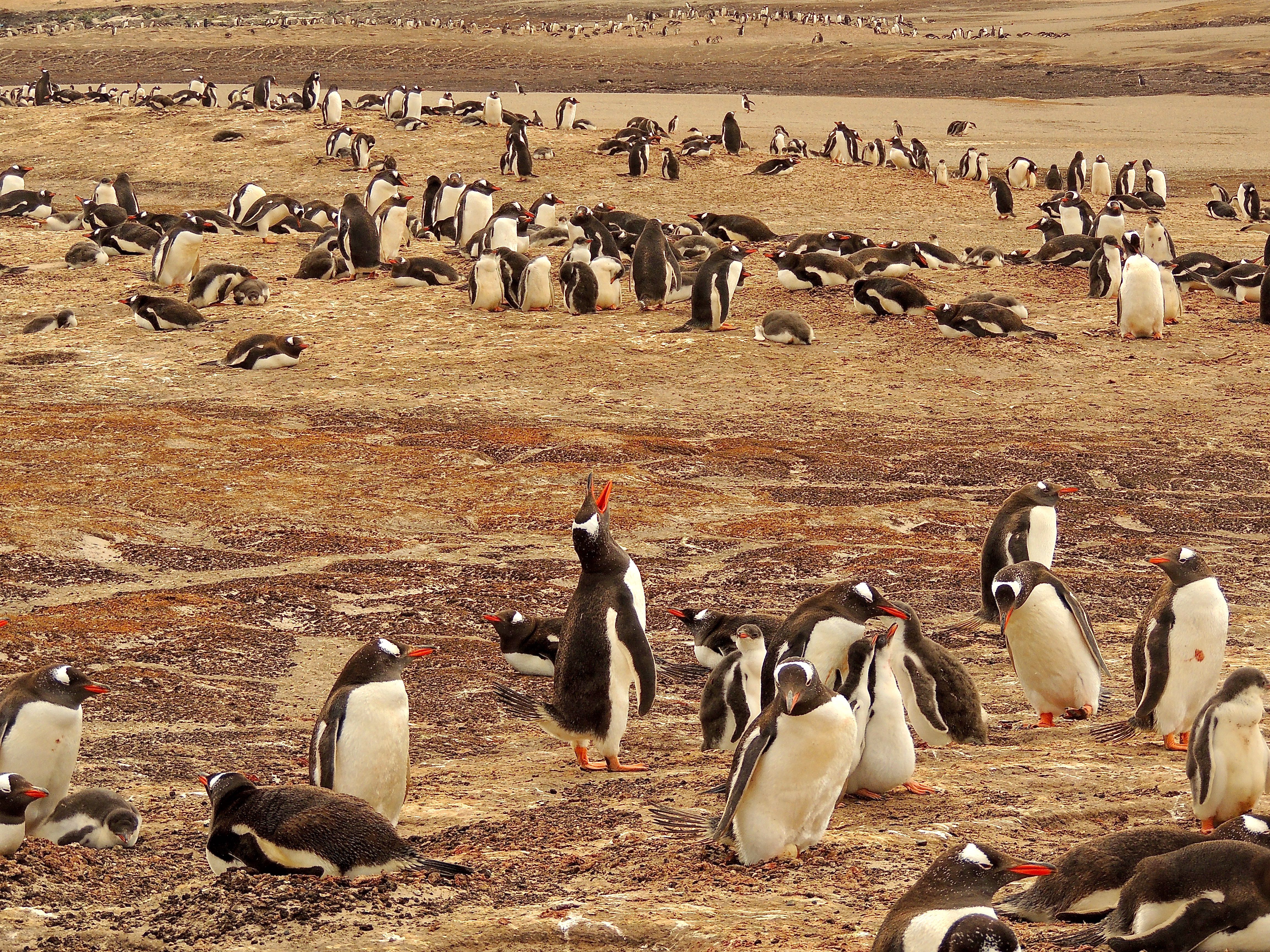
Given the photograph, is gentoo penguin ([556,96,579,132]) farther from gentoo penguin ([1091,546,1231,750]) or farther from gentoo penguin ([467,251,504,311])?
gentoo penguin ([1091,546,1231,750])

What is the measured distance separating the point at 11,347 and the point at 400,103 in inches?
637

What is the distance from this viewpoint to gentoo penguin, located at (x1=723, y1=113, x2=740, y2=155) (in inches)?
1045

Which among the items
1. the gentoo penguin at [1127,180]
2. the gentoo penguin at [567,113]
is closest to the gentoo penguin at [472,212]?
the gentoo penguin at [567,113]

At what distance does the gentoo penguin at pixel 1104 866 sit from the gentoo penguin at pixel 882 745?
1104 millimetres

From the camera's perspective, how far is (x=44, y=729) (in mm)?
5461

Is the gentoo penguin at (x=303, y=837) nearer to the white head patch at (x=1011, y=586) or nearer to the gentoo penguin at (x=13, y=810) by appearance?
the gentoo penguin at (x=13, y=810)

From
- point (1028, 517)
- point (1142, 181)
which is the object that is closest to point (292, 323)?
point (1028, 517)

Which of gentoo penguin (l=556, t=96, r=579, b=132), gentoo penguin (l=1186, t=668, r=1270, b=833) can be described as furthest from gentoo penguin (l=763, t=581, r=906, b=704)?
gentoo penguin (l=556, t=96, r=579, b=132)

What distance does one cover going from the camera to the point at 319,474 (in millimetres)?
11367

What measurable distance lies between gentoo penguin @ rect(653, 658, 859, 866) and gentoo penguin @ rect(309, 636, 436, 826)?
1.28 metres

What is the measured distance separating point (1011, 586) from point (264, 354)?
10245 millimetres

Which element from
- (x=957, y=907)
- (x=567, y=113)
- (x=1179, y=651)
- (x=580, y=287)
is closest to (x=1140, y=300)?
A: (x=580, y=287)

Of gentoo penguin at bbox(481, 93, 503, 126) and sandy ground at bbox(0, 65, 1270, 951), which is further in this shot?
gentoo penguin at bbox(481, 93, 503, 126)

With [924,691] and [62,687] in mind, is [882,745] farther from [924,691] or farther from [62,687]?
[62,687]
